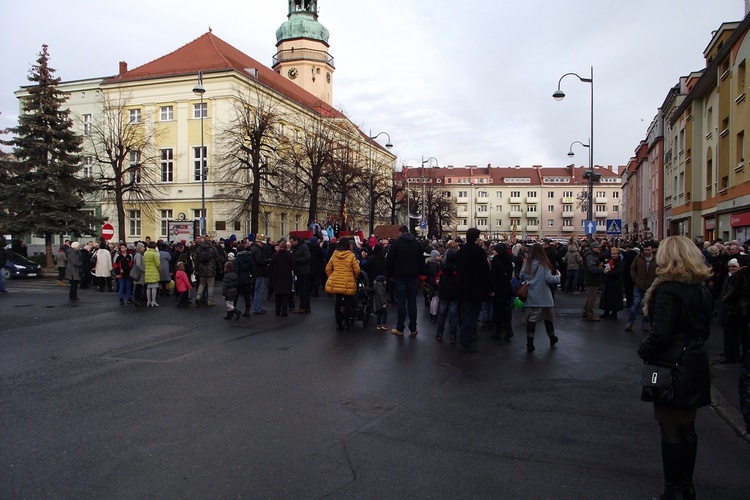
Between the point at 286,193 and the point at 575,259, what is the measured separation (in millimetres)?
23007

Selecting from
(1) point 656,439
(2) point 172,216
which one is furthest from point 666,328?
(2) point 172,216

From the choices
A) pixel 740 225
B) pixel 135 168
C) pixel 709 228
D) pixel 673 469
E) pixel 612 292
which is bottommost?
pixel 673 469

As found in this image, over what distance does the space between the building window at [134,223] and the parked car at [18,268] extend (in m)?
20.2

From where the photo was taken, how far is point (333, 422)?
5668 mm

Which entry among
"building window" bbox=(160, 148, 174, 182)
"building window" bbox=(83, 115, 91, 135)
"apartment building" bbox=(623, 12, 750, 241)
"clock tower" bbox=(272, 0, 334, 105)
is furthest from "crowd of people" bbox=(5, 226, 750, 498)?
"clock tower" bbox=(272, 0, 334, 105)

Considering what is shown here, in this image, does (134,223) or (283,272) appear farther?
(134,223)

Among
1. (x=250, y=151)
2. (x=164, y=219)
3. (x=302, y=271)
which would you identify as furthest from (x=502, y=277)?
(x=164, y=219)

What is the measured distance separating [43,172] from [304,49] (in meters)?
42.4

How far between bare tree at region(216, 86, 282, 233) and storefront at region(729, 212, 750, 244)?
25.1m

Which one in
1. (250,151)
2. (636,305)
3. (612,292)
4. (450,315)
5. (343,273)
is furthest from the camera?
(250,151)

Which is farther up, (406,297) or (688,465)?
(406,297)

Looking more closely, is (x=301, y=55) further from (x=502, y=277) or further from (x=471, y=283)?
(x=471, y=283)

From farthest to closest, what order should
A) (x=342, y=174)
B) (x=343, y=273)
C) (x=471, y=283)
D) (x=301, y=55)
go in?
(x=301, y=55), (x=342, y=174), (x=343, y=273), (x=471, y=283)

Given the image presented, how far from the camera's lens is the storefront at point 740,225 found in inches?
801
